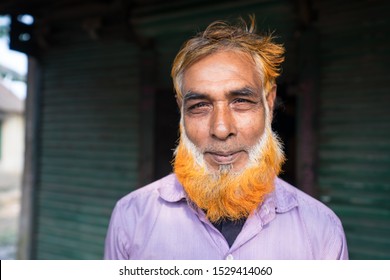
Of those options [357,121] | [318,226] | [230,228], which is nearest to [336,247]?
[318,226]

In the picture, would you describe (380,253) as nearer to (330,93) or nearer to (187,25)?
(330,93)

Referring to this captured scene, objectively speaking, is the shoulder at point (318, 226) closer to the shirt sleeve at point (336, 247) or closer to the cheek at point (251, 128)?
the shirt sleeve at point (336, 247)

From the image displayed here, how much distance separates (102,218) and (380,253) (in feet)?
11.0

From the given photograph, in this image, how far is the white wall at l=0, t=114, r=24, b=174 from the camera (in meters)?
22.7

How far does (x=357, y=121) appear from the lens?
326 cm

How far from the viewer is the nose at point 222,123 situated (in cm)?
156

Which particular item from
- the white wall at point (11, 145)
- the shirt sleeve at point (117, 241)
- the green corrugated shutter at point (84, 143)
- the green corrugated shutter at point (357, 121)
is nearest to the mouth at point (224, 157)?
the shirt sleeve at point (117, 241)

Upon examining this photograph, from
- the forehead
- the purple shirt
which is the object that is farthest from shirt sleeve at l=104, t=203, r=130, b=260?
the forehead

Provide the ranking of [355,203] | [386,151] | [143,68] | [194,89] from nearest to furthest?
[194,89]
[386,151]
[355,203]
[143,68]

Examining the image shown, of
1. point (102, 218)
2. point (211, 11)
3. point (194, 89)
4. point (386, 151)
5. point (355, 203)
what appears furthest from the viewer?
point (102, 218)

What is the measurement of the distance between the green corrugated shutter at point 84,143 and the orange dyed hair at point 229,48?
9.15ft

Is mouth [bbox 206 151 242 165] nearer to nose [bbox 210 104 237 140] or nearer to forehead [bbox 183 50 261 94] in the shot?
nose [bbox 210 104 237 140]

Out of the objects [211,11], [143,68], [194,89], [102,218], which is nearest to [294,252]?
[194,89]
